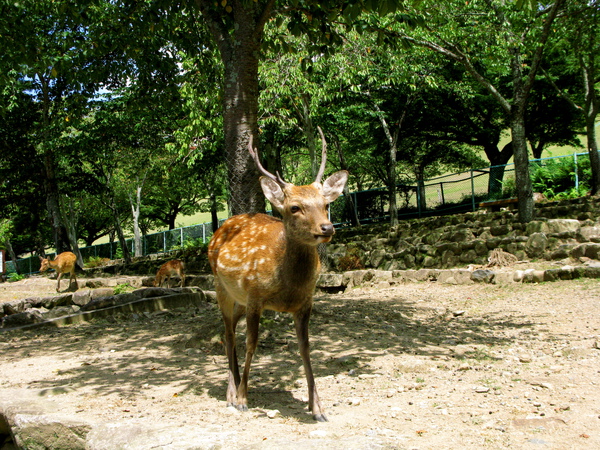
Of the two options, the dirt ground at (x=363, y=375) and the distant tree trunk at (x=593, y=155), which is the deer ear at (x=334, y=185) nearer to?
the dirt ground at (x=363, y=375)

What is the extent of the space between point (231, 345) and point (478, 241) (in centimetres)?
866

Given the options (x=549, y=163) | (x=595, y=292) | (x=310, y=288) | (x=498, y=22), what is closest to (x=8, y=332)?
(x=310, y=288)

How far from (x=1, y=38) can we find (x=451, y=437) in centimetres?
821

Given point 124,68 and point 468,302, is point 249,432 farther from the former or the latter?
point 124,68

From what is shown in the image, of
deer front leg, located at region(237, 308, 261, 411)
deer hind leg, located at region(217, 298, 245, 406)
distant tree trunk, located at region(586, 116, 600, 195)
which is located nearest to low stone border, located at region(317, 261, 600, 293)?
distant tree trunk, located at region(586, 116, 600, 195)

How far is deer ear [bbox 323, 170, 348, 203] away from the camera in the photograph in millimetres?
3980

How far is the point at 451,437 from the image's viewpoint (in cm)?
330

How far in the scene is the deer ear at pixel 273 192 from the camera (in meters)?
3.91

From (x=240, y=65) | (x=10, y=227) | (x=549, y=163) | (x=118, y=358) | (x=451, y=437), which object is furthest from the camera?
(x=10, y=227)

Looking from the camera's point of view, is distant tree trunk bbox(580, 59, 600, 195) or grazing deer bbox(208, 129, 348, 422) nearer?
grazing deer bbox(208, 129, 348, 422)

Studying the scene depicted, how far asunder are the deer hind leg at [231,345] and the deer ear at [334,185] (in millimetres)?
1385

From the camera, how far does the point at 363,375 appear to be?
4816 mm

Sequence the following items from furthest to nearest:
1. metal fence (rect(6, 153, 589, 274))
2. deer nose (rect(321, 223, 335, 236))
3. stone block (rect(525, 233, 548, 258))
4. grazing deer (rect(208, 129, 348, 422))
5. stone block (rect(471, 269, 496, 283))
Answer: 1. metal fence (rect(6, 153, 589, 274))
2. stone block (rect(525, 233, 548, 258))
3. stone block (rect(471, 269, 496, 283))
4. grazing deer (rect(208, 129, 348, 422))
5. deer nose (rect(321, 223, 335, 236))

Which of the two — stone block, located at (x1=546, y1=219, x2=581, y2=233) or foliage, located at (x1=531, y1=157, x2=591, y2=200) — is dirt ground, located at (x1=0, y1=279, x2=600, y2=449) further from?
foliage, located at (x1=531, y1=157, x2=591, y2=200)
